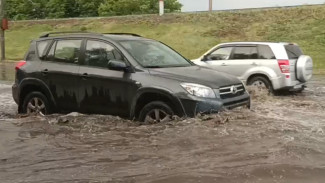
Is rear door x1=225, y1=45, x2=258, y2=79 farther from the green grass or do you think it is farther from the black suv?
the green grass

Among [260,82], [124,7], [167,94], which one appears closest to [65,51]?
[167,94]

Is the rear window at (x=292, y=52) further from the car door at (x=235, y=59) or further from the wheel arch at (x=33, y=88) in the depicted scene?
the wheel arch at (x=33, y=88)

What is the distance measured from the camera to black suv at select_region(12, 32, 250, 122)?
6863 millimetres

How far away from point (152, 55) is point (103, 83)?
3.07 feet

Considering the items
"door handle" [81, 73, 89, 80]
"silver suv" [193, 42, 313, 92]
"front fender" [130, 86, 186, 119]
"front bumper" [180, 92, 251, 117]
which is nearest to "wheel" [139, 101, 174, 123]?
"front fender" [130, 86, 186, 119]

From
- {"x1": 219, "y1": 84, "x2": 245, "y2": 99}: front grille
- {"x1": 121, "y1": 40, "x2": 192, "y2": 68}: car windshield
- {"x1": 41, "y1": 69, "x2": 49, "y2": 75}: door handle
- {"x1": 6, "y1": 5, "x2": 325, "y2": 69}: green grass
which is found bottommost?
{"x1": 219, "y1": 84, "x2": 245, "y2": 99}: front grille

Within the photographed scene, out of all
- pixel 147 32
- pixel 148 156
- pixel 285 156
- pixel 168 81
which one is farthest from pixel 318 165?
pixel 147 32

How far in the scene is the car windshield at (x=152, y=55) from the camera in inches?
295

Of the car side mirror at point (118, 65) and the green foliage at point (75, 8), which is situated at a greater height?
the green foliage at point (75, 8)

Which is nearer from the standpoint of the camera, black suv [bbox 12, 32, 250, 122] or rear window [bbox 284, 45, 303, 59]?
black suv [bbox 12, 32, 250, 122]

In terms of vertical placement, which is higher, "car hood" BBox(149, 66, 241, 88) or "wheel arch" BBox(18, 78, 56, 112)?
"car hood" BBox(149, 66, 241, 88)


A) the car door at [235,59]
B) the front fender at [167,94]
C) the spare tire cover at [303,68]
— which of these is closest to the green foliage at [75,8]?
the car door at [235,59]

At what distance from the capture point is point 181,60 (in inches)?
322

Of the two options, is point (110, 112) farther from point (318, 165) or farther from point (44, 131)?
point (318, 165)
